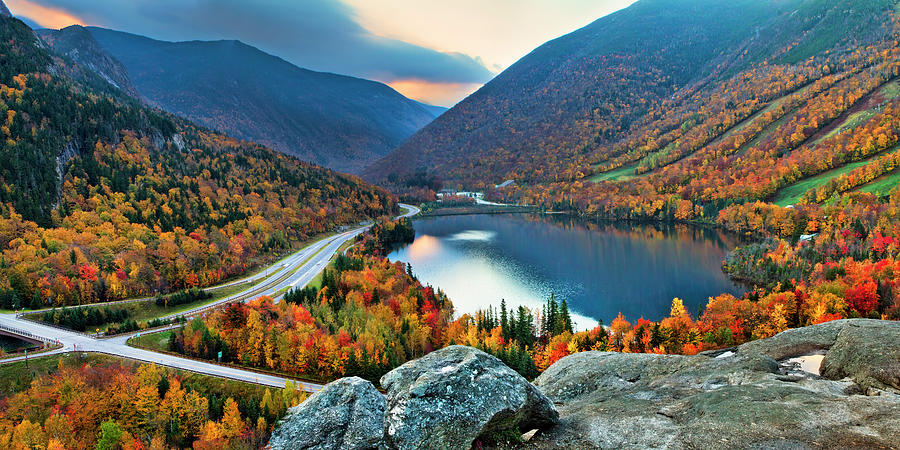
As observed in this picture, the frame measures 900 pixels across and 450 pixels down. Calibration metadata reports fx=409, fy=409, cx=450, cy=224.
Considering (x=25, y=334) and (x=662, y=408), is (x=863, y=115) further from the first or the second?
(x=25, y=334)

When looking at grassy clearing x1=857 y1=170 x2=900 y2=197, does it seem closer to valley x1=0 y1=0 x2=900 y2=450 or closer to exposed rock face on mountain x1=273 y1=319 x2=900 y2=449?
valley x1=0 y1=0 x2=900 y2=450

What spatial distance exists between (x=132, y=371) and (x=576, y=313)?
6557 centimetres

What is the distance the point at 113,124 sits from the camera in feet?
470

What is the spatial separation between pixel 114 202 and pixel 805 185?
220324 mm

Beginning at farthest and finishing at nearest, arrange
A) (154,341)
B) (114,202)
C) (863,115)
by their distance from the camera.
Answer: (863,115), (114,202), (154,341)

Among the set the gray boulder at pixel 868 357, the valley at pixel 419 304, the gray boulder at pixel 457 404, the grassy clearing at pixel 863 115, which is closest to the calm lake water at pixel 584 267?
the valley at pixel 419 304

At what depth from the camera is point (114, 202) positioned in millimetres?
110750

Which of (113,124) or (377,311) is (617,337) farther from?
(113,124)

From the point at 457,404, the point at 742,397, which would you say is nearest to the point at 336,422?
the point at 457,404

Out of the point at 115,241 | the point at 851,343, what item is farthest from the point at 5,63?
the point at 851,343

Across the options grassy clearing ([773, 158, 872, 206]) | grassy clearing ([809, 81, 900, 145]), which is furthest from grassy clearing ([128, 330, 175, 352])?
grassy clearing ([809, 81, 900, 145])

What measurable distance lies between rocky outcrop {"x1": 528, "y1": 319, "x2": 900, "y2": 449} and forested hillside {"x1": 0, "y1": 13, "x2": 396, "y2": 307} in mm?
87485

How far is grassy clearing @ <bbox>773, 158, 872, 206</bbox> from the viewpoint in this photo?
139m

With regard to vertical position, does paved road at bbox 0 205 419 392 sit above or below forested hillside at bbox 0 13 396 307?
below
